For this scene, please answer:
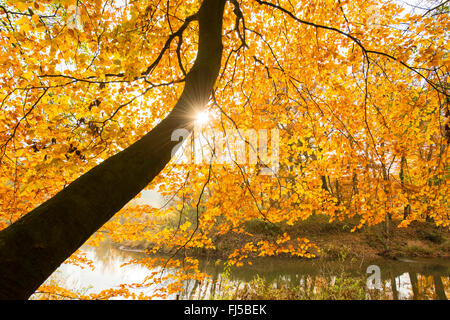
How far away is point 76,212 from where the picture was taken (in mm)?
1156

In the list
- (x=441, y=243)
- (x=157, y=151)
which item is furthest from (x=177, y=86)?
(x=441, y=243)

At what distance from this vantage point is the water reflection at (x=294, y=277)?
8039 millimetres

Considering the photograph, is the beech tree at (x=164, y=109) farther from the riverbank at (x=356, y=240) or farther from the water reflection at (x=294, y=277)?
the riverbank at (x=356, y=240)

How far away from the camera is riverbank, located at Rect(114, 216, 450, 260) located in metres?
12.9

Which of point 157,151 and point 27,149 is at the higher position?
point 27,149

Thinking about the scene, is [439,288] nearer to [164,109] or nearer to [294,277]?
[294,277]

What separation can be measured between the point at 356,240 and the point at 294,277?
255 inches

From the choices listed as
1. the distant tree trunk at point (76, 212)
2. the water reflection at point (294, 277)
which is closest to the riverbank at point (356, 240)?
the water reflection at point (294, 277)

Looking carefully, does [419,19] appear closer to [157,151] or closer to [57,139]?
[157,151]

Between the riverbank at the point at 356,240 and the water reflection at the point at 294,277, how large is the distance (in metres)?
0.93

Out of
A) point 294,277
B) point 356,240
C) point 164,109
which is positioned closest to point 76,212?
point 164,109

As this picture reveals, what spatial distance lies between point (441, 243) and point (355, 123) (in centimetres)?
1490
